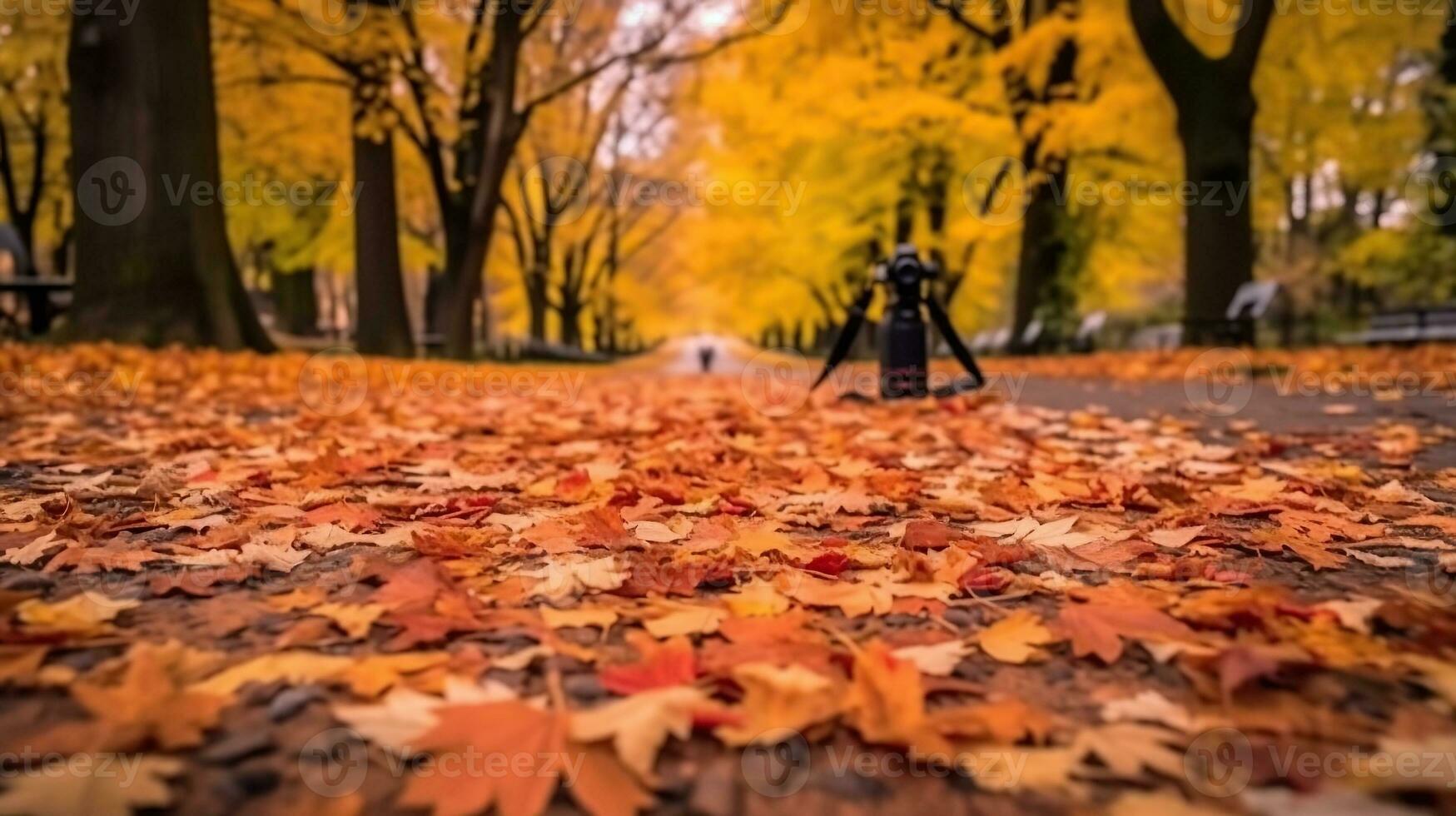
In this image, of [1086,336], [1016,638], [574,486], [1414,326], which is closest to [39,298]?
[574,486]

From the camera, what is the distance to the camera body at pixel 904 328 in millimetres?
5996

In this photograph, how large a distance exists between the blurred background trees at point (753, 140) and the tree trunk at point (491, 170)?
5cm

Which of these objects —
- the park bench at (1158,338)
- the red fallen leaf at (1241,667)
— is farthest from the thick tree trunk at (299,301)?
the red fallen leaf at (1241,667)

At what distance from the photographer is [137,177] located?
7.78 m

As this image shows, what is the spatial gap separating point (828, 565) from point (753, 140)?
1843cm

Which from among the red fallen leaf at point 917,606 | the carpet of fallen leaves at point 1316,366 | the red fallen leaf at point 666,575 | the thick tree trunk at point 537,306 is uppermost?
the thick tree trunk at point 537,306

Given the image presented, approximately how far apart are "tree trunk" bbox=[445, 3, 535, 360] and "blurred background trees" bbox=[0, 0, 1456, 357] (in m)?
0.05

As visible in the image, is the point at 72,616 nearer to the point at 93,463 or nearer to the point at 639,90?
the point at 93,463

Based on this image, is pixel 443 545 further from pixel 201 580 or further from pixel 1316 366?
pixel 1316 366

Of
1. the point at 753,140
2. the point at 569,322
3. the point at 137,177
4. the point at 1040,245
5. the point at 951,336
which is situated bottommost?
the point at 951,336

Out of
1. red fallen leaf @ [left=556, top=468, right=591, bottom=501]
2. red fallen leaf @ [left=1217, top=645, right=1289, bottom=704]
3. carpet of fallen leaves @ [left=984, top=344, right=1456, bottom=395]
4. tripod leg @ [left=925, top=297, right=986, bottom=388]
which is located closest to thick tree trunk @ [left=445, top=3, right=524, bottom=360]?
carpet of fallen leaves @ [left=984, top=344, right=1456, bottom=395]

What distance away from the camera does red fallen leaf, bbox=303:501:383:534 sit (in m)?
2.46

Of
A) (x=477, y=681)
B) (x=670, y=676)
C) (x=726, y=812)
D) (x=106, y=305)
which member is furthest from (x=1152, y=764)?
(x=106, y=305)

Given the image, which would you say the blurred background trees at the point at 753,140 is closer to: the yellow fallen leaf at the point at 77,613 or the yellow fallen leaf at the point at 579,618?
the yellow fallen leaf at the point at 77,613
